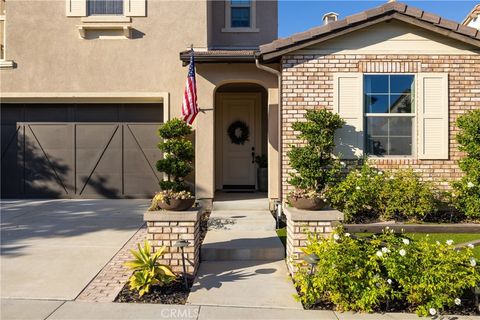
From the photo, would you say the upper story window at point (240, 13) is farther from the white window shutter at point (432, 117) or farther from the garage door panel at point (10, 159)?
the garage door panel at point (10, 159)

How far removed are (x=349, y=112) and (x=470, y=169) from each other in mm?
2460

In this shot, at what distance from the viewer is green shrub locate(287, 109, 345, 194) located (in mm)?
6590

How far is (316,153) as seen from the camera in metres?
6.64

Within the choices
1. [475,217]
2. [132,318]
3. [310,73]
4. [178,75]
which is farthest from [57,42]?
[475,217]

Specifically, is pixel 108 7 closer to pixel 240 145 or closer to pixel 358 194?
pixel 240 145

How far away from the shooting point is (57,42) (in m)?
9.09

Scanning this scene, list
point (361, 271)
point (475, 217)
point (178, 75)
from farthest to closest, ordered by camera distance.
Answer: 1. point (178, 75)
2. point (475, 217)
3. point (361, 271)

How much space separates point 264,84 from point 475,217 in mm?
5087

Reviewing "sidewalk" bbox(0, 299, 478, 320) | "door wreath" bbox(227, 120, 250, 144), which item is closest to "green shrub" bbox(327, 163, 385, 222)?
"sidewalk" bbox(0, 299, 478, 320)

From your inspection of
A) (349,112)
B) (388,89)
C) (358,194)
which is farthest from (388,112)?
(358,194)

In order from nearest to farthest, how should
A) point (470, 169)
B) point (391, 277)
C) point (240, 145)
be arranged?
point (391, 277) < point (470, 169) < point (240, 145)

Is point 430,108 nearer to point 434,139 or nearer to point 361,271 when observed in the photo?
point 434,139

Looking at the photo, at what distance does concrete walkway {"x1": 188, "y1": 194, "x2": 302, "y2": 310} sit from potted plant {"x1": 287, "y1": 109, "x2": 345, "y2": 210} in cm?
108

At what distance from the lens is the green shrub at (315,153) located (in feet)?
21.6
